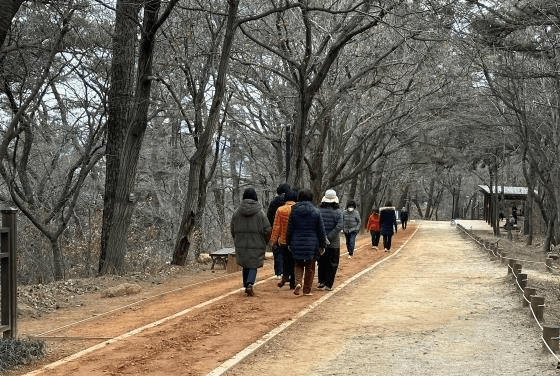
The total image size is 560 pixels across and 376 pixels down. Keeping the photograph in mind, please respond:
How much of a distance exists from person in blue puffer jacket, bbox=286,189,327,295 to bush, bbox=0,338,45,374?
17.2 ft

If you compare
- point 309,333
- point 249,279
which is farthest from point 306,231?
point 309,333

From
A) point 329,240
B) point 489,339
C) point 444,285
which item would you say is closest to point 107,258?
point 329,240

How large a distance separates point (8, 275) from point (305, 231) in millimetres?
5330

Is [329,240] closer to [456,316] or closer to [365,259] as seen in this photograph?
→ [456,316]

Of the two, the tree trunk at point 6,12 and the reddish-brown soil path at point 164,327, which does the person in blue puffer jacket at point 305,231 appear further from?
the tree trunk at point 6,12

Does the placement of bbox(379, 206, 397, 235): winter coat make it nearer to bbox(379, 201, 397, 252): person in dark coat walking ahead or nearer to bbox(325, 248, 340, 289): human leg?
bbox(379, 201, 397, 252): person in dark coat walking ahead

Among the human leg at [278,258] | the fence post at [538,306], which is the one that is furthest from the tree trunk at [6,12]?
the fence post at [538,306]

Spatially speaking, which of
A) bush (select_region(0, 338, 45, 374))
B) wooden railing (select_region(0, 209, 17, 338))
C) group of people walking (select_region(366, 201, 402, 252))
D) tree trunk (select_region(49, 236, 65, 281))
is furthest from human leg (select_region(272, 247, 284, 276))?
group of people walking (select_region(366, 201, 402, 252))

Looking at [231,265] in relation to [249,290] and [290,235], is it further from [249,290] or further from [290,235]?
[290,235]

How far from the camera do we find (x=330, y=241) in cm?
1345

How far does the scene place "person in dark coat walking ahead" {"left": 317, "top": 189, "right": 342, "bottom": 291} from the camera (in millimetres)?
13516

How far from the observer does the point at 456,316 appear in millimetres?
11000

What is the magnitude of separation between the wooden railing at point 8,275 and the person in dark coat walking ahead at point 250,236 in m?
4.56

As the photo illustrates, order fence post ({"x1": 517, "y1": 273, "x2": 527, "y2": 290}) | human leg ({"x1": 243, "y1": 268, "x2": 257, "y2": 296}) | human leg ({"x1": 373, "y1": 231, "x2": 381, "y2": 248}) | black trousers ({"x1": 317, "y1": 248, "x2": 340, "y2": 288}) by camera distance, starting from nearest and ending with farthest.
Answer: human leg ({"x1": 243, "y1": 268, "x2": 257, "y2": 296}) < fence post ({"x1": 517, "y1": 273, "x2": 527, "y2": 290}) < black trousers ({"x1": 317, "y1": 248, "x2": 340, "y2": 288}) < human leg ({"x1": 373, "y1": 231, "x2": 381, "y2": 248})
